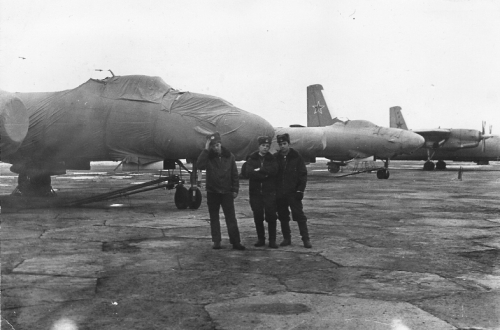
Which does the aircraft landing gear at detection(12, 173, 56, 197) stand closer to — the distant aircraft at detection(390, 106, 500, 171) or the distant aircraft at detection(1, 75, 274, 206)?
the distant aircraft at detection(1, 75, 274, 206)

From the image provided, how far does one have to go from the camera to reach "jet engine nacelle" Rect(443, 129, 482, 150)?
133ft

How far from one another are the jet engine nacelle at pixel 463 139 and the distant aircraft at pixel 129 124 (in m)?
32.9

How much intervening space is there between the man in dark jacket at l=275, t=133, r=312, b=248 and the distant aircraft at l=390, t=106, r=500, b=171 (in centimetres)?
3536

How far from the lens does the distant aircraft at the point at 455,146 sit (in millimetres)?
40656

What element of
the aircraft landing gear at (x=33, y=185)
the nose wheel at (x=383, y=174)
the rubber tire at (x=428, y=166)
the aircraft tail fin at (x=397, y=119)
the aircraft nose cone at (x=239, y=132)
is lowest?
the rubber tire at (x=428, y=166)

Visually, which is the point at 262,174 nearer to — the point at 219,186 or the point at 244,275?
the point at 219,186

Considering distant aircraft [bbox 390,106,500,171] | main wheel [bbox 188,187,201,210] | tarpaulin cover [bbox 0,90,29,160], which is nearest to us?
tarpaulin cover [bbox 0,90,29,160]

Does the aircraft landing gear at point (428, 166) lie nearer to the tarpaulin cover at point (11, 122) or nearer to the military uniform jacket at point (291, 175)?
the military uniform jacket at point (291, 175)

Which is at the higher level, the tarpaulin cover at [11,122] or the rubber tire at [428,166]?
the tarpaulin cover at [11,122]

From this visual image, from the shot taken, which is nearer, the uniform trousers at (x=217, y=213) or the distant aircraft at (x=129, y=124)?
the uniform trousers at (x=217, y=213)

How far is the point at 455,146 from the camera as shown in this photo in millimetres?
41250

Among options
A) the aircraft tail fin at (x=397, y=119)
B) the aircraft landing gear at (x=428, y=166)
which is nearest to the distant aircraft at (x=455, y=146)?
the aircraft landing gear at (x=428, y=166)

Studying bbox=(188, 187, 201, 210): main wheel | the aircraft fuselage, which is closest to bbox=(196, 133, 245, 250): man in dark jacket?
bbox=(188, 187, 201, 210): main wheel

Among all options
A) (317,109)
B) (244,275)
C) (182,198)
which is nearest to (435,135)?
(317,109)
